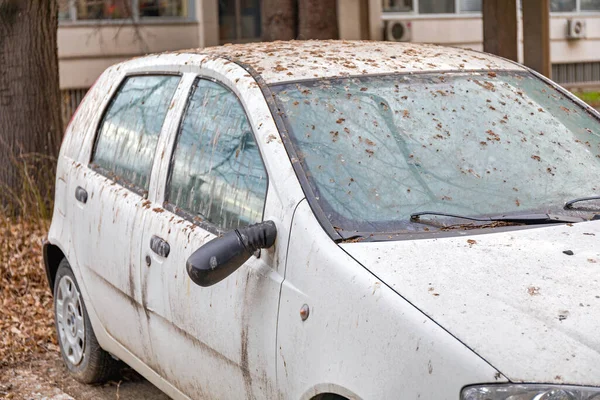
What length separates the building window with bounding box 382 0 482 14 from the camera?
2181 centimetres

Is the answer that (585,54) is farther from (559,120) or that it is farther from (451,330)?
(451,330)

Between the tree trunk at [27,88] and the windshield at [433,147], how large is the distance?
5.43 meters

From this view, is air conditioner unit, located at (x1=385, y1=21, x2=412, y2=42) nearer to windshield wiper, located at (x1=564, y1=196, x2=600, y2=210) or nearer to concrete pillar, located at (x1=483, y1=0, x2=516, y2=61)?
concrete pillar, located at (x1=483, y1=0, x2=516, y2=61)

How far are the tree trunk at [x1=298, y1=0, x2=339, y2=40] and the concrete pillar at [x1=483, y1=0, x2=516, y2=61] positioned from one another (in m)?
1.89

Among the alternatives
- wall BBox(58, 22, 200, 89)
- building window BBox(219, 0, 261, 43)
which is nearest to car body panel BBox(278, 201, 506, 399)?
wall BBox(58, 22, 200, 89)

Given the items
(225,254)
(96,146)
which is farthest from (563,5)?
(225,254)

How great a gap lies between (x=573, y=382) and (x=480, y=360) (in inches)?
9.2

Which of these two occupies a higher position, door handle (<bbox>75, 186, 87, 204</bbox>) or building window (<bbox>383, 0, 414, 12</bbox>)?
building window (<bbox>383, 0, 414, 12</bbox>)

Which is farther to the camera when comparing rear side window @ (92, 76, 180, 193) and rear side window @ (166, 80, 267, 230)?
rear side window @ (92, 76, 180, 193)

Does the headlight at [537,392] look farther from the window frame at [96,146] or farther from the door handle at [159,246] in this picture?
the window frame at [96,146]

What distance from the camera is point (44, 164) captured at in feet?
28.6

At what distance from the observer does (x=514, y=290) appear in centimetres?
280

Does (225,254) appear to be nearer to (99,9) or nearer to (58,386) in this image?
(58,386)

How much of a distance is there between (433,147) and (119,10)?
1628 cm
